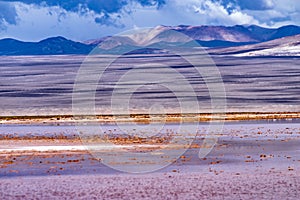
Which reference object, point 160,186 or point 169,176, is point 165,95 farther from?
point 160,186

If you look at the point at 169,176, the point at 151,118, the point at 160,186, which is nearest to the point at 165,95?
the point at 151,118

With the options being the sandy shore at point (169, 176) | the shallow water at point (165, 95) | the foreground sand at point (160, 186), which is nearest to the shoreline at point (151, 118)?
the shallow water at point (165, 95)

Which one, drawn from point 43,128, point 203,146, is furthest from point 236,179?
point 43,128

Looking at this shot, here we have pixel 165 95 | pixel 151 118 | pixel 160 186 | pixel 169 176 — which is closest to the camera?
pixel 160 186

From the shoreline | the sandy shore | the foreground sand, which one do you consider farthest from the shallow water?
the foreground sand

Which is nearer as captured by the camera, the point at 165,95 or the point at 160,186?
the point at 160,186

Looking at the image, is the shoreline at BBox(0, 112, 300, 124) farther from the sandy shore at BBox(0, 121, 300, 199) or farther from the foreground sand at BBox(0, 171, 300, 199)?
the foreground sand at BBox(0, 171, 300, 199)

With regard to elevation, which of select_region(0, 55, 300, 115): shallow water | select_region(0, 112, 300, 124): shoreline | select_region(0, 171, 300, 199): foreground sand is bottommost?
select_region(0, 171, 300, 199): foreground sand

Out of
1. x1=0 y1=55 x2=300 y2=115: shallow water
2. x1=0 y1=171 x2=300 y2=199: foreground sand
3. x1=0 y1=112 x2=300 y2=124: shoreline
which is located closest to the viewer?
x1=0 y1=171 x2=300 y2=199: foreground sand

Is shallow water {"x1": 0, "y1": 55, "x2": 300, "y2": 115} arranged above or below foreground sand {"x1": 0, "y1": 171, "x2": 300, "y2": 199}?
above
